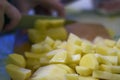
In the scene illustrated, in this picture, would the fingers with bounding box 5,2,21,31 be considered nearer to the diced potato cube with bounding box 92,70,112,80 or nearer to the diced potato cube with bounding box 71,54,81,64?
the diced potato cube with bounding box 71,54,81,64

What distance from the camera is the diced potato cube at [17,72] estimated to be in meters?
0.87

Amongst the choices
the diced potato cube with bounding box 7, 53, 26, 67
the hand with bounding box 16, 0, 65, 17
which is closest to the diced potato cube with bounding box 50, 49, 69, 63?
the diced potato cube with bounding box 7, 53, 26, 67

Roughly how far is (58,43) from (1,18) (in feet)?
0.80

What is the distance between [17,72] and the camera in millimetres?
887

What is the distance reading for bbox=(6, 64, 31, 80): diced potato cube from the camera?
2.87 feet

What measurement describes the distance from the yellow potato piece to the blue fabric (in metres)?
0.25

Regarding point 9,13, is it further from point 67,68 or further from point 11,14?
point 67,68

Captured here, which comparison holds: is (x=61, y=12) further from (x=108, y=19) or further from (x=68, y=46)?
(x=68, y=46)

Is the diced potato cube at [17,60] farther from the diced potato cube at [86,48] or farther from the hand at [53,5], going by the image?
the hand at [53,5]

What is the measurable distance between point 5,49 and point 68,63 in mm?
321

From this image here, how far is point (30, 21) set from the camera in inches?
50.9

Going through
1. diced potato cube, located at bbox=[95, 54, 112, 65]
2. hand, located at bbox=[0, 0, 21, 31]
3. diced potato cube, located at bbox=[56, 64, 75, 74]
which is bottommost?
diced potato cube, located at bbox=[56, 64, 75, 74]

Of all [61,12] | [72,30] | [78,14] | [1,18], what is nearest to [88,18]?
[78,14]

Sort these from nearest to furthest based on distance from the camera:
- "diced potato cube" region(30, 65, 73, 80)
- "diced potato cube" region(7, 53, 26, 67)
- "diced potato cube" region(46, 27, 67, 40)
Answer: "diced potato cube" region(30, 65, 73, 80) → "diced potato cube" region(7, 53, 26, 67) → "diced potato cube" region(46, 27, 67, 40)
